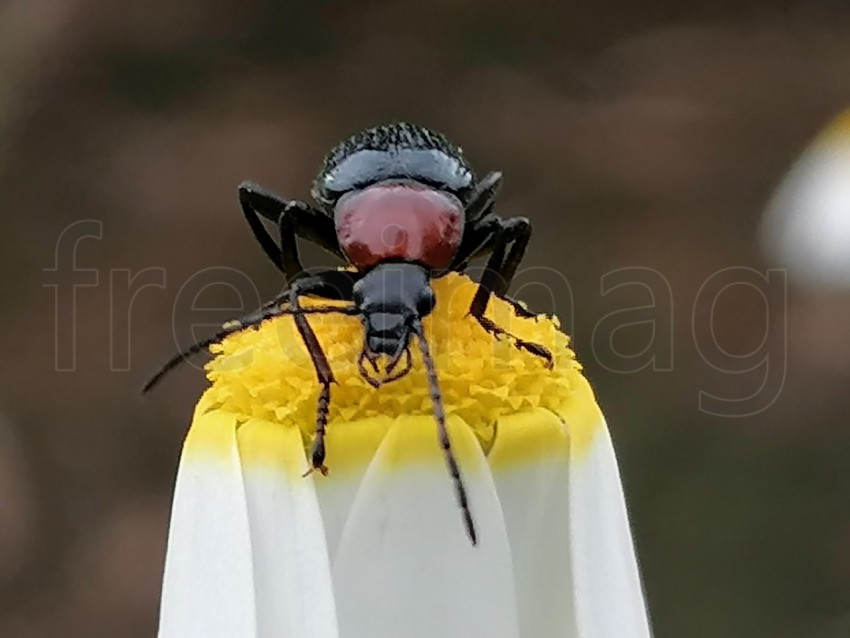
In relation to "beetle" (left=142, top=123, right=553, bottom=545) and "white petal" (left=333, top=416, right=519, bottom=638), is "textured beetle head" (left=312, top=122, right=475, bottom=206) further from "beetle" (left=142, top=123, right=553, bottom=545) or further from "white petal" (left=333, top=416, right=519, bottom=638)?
"white petal" (left=333, top=416, right=519, bottom=638)

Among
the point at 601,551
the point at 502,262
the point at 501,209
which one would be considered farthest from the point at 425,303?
the point at 501,209

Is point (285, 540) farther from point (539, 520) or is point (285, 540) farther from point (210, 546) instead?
point (539, 520)

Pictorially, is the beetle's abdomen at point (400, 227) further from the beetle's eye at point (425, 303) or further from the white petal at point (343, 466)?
the white petal at point (343, 466)

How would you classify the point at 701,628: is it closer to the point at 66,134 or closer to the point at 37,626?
the point at 37,626

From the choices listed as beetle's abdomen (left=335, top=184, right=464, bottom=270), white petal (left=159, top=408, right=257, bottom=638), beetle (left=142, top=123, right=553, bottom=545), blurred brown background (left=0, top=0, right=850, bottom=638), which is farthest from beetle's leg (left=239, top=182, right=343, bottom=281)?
blurred brown background (left=0, top=0, right=850, bottom=638)

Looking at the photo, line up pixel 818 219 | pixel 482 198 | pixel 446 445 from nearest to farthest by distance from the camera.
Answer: pixel 446 445, pixel 482 198, pixel 818 219
